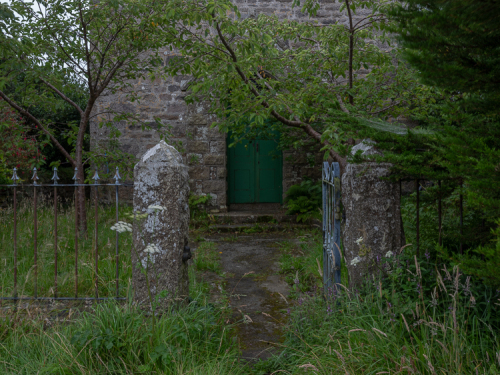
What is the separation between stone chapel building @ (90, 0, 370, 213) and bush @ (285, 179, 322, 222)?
0.41 m

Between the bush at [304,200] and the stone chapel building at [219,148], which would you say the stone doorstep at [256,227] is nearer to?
the bush at [304,200]

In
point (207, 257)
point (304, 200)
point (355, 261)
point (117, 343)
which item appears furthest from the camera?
point (304, 200)

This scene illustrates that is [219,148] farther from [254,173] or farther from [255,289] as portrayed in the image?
[255,289]

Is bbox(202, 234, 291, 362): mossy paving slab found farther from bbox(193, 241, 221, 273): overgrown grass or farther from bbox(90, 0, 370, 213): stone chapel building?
bbox(90, 0, 370, 213): stone chapel building

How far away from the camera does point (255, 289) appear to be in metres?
4.31

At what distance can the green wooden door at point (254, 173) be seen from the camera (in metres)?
8.91

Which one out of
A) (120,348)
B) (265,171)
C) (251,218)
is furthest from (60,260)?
(265,171)

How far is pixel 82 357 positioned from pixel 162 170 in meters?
1.30

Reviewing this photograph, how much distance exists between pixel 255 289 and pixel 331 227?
140 centimetres

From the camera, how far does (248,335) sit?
317 cm

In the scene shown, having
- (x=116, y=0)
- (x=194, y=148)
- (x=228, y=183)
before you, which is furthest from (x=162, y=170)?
(x=228, y=183)

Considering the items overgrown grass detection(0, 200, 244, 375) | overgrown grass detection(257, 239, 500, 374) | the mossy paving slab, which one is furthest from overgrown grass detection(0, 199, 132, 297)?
overgrown grass detection(257, 239, 500, 374)

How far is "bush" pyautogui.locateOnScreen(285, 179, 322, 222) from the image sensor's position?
7715mm

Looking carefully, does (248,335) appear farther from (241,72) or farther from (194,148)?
(194,148)
